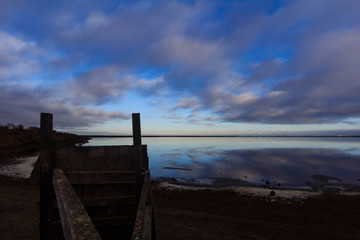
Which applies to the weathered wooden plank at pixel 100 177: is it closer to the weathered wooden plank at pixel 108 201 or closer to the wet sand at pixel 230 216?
the weathered wooden plank at pixel 108 201

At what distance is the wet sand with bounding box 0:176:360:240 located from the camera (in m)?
7.13

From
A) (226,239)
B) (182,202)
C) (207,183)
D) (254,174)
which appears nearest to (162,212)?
(182,202)

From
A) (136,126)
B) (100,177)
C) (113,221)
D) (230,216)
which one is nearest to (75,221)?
(100,177)

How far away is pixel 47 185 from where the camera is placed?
4516 millimetres

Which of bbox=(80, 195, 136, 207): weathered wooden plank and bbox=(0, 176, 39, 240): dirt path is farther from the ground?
bbox=(80, 195, 136, 207): weathered wooden plank

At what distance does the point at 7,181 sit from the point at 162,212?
12.2 metres

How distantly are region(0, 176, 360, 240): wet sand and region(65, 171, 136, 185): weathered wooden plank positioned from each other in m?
3.22

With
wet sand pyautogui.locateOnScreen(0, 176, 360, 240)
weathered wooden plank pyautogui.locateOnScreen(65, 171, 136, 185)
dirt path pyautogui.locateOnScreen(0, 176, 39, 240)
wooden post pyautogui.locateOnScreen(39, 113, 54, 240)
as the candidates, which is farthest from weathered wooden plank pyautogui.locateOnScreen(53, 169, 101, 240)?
dirt path pyautogui.locateOnScreen(0, 176, 39, 240)

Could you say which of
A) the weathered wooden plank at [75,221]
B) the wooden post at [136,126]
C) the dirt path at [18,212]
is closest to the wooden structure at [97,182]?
the wooden post at [136,126]

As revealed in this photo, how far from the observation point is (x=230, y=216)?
29.7 ft

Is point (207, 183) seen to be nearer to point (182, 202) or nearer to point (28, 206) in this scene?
point (182, 202)

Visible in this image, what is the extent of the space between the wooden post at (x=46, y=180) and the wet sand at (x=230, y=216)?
295 centimetres

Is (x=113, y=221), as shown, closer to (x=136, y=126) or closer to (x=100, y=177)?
(x=100, y=177)

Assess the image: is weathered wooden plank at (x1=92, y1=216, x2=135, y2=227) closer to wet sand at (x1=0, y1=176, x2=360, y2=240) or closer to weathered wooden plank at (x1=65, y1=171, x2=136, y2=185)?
weathered wooden plank at (x1=65, y1=171, x2=136, y2=185)
